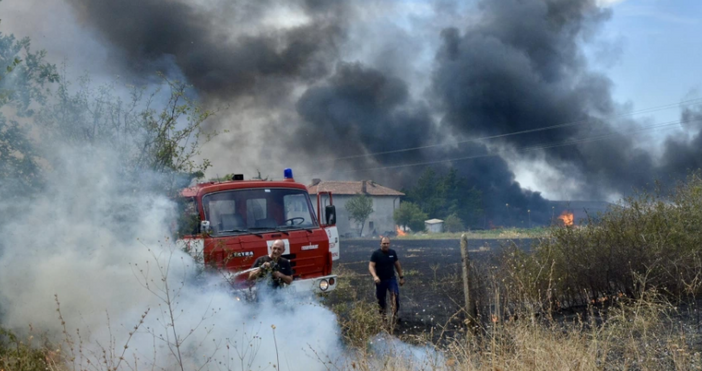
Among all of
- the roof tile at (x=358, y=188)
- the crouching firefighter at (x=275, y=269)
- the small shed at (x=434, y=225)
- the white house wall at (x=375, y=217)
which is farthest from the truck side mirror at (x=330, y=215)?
the small shed at (x=434, y=225)

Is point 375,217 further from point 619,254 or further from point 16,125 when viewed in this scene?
point 16,125

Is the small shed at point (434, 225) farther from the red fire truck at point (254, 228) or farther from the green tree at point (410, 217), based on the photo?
the red fire truck at point (254, 228)

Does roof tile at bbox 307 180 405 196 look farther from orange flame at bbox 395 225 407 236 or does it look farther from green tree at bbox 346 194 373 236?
orange flame at bbox 395 225 407 236

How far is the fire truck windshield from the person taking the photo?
751 cm

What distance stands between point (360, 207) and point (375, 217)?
5.96 meters

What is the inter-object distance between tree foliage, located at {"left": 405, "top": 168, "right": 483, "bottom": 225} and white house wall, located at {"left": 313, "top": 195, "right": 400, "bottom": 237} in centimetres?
306

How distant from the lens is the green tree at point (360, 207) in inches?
2159

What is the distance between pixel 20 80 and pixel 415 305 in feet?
25.3

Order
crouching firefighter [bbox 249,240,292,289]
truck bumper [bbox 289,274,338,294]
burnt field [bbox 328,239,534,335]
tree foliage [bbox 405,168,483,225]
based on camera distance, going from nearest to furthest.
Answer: crouching firefighter [bbox 249,240,292,289], truck bumper [bbox 289,274,338,294], burnt field [bbox 328,239,534,335], tree foliage [bbox 405,168,483,225]

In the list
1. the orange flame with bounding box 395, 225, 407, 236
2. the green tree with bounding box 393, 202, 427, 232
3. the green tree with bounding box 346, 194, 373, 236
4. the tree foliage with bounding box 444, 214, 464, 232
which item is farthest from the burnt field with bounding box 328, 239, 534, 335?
the tree foliage with bounding box 444, 214, 464, 232

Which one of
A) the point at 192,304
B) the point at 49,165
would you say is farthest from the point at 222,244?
the point at 49,165

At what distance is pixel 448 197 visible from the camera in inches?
2405

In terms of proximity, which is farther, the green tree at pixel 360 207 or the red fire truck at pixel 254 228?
the green tree at pixel 360 207

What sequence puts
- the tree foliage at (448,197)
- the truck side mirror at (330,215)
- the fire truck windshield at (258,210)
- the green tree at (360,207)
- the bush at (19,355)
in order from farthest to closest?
the tree foliage at (448,197)
the green tree at (360,207)
the truck side mirror at (330,215)
the fire truck windshield at (258,210)
the bush at (19,355)
